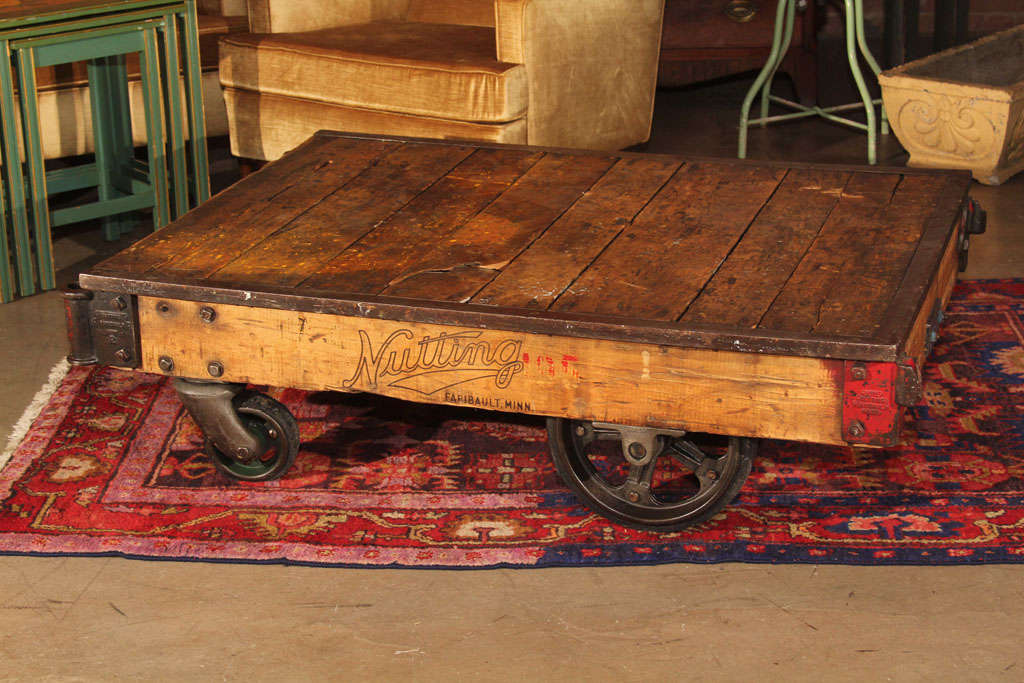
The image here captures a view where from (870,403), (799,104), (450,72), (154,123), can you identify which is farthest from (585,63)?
(870,403)

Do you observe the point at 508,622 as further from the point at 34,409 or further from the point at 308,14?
the point at 308,14

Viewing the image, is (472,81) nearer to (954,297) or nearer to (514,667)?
(954,297)

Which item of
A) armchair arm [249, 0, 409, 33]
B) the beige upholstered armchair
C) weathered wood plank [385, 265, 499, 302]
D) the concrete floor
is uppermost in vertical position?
armchair arm [249, 0, 409, 33]

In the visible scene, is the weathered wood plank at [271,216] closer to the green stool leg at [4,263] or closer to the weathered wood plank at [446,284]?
the weathered wood plank at [446,284]

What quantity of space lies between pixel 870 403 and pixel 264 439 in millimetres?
1077

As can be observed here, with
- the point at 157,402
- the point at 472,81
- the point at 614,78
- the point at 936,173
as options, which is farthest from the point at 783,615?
the point at 614,78

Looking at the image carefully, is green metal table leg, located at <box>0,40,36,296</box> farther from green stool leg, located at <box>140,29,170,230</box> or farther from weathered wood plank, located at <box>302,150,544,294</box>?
weathered wood plank, located at <box>302,150,544,294</box>

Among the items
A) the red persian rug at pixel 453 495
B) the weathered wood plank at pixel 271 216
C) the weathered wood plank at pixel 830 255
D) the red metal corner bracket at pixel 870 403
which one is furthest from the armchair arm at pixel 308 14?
the red metal corner bracket at pixel 870 403

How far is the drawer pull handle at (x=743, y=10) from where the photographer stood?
460 cm

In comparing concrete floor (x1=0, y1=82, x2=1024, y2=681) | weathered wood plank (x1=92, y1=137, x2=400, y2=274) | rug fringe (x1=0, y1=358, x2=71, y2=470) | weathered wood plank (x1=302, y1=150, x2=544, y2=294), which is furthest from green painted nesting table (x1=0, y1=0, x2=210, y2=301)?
concrete floor (x1=0, y1=82, x2=1024, y2=681)

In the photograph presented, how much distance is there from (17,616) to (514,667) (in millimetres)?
785

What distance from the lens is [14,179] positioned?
132 inches

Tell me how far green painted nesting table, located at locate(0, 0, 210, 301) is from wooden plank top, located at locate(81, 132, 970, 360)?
82 cm

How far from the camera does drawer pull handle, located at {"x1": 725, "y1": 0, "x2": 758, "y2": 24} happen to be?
181 inches
